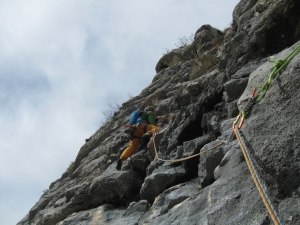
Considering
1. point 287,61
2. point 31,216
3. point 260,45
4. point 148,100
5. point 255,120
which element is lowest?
point 255,120

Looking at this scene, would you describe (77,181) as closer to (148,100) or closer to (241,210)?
(148,100)

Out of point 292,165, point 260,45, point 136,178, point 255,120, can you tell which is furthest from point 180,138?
point 292,165

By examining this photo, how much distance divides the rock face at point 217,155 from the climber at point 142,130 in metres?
0.28

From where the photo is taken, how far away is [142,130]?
10477mm

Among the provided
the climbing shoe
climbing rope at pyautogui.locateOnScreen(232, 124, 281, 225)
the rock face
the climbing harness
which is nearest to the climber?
the climbing shoe

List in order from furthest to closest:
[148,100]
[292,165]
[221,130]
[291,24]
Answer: [148,100]
[291,24]
[221,130]
[292,165]

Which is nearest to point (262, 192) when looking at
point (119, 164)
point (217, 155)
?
point (217, 155)

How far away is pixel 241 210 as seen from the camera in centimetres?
393

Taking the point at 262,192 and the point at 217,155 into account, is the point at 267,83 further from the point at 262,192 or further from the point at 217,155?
the point at 217,155

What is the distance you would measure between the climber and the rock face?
28 centimetres

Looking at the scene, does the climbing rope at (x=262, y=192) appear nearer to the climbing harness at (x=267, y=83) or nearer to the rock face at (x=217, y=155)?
the rock face at (x=217, y=155)

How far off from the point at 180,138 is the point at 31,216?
6164 mm

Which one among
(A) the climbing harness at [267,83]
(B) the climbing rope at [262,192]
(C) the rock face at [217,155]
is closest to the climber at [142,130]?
(C) the rock face at [217,155]

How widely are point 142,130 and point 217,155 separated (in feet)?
16.2
